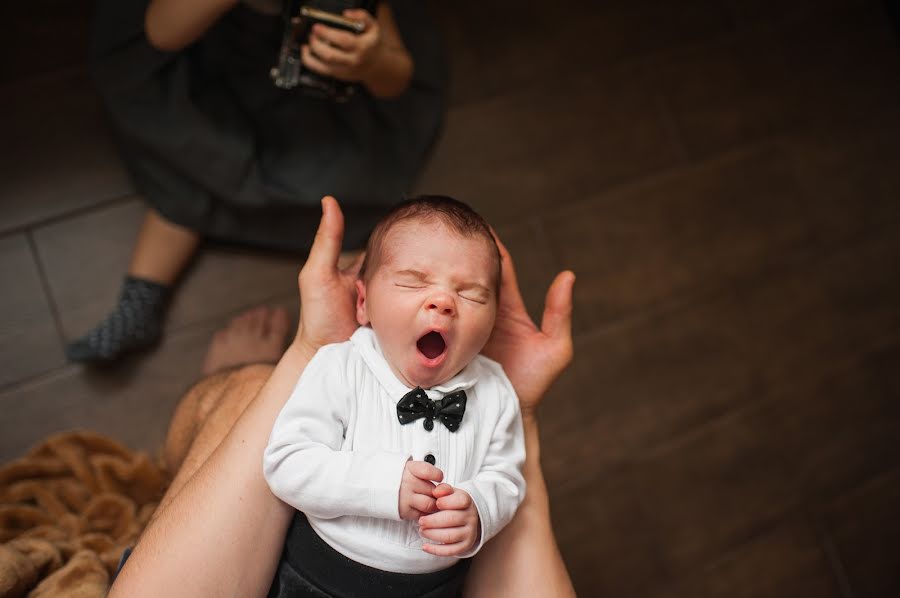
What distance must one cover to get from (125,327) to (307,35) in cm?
66

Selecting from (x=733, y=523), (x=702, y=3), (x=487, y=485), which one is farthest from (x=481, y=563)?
(x=702, y=3)

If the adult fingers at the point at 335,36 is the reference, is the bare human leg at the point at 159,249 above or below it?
below

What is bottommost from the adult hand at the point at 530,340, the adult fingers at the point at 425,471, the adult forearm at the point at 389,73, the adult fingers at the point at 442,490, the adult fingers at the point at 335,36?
the adult hand at the point at 530,340

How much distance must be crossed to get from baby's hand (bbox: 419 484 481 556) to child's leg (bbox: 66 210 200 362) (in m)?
0.83

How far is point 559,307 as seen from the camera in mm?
1123

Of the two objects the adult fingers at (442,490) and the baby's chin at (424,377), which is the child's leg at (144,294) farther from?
the adult fingers at (442,490)

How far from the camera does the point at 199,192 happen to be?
149 cm

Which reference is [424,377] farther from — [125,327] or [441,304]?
[125,327]

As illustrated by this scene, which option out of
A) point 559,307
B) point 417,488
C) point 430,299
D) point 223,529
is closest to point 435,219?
point 430,299

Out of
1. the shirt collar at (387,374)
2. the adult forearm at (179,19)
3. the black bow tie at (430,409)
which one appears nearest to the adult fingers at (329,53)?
the adult forearm at (179,19)

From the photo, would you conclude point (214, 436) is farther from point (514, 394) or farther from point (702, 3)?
point (702, 3)

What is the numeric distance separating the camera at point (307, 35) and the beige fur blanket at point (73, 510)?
26.7 inches

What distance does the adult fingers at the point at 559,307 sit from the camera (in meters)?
1.12

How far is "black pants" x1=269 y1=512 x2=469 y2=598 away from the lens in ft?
3.21
